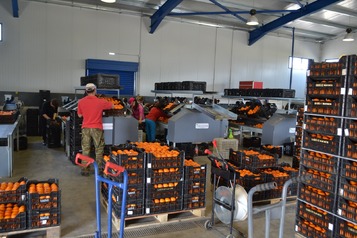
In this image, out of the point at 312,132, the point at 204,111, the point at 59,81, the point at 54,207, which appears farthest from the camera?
the point at 59,81

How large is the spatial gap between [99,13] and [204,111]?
24.7 feet

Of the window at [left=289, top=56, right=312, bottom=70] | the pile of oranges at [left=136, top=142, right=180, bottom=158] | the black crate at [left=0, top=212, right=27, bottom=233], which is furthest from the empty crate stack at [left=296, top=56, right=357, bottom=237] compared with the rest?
the window at [left=289, top=56, right=312, bottom=70]

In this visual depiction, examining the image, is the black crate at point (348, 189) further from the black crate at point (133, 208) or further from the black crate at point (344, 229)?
the black crate at point (133, 208)

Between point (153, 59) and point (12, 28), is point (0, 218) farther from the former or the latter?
point (153, 59)

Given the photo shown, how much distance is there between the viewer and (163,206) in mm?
4133

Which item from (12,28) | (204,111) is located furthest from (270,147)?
(12,28)

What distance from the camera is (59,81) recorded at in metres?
12.1

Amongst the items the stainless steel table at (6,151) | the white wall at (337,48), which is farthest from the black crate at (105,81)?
the white wall at (337,48)

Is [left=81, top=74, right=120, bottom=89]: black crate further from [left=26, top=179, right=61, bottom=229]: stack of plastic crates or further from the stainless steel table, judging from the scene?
[left=26, top=179, right=61, bottom=229]: stack of plastic crates

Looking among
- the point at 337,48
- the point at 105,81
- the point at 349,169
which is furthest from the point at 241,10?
the point at 349,169

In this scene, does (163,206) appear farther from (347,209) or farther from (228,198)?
(347,209)

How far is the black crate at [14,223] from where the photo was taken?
3.36 m

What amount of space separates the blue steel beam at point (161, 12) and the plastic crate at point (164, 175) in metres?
8.33

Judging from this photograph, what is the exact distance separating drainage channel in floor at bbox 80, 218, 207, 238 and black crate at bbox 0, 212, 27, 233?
2.46 ft
